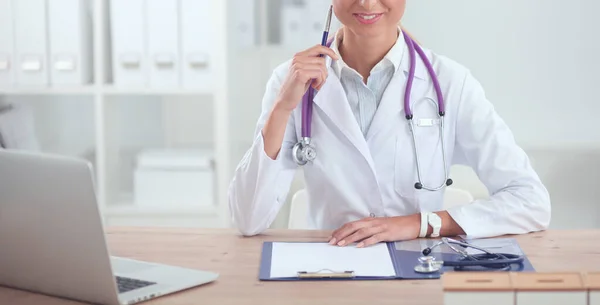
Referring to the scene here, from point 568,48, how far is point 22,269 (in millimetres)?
2636

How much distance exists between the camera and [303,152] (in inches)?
74.7

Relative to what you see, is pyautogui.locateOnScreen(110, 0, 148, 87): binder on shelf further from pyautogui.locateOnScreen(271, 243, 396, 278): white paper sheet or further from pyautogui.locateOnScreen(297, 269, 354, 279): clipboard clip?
pyautogui.locateOnScreen(297, 269, 354, 279): clipboard clip

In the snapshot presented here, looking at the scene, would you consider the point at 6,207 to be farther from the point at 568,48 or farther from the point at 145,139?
the point at 568,48

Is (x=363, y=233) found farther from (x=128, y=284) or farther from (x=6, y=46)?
(x=6, y=46)

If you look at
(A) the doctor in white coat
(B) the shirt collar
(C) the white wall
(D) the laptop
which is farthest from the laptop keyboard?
(C) the white wall

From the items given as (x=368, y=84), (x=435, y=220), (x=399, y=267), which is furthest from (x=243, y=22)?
(x=399, y=267)

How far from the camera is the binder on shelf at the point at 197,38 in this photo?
3.09 metres

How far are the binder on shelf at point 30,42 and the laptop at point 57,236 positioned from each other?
6.08 ft

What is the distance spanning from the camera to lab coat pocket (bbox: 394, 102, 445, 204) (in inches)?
77.4

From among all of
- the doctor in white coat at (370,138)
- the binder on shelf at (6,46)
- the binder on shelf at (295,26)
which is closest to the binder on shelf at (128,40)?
the binder on shelf at (6,46)

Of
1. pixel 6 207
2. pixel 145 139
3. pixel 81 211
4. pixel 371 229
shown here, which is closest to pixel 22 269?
pixel 6 207

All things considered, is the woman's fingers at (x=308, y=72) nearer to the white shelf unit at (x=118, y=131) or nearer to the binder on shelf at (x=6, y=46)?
the white shelf unit at (x=118, y=131)

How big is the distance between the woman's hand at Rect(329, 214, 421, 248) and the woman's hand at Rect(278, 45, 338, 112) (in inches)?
11.6

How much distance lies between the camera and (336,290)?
4.55 feet
